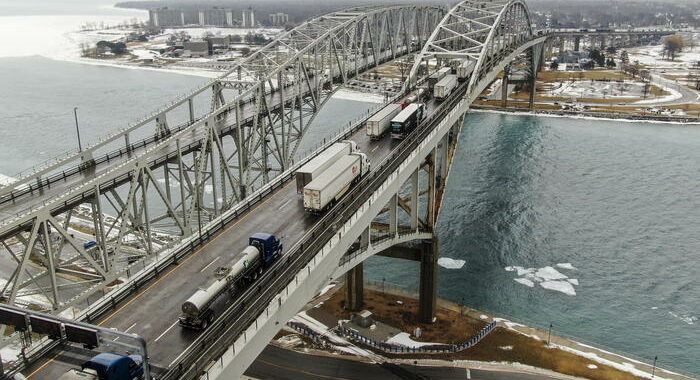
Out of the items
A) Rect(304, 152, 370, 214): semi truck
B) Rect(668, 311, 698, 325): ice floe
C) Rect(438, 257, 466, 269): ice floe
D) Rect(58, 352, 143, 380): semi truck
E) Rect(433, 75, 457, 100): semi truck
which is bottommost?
Rect(668, 311, 698, 325): ice floe

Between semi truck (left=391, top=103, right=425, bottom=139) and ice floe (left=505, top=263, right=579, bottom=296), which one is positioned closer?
semi truck (left=391, top=103, right=425, bottom=139)

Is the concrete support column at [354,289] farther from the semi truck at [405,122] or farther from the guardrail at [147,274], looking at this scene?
the semi truck at [405,122]

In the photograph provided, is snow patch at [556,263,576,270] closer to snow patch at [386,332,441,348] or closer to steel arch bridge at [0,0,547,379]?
steel arch bridge at [0,0,547,379]

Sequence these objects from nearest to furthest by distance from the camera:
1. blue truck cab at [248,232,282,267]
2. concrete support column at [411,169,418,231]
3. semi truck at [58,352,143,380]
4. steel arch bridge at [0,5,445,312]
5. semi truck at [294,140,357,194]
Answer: semi truck at [58,352,143,380] < blue truck cab at [248,232,282,267] < steel arch bridge at [0,5,445,312] < semi truck at [294,140,357,194] < concrete support column at [411,169,418,231]

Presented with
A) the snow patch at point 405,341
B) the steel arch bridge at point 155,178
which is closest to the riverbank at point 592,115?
the steel arch bridge at point 155,178

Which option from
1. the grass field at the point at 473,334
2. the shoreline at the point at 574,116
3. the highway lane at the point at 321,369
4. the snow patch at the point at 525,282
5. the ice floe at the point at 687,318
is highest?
the shoreline at the point at 574,116

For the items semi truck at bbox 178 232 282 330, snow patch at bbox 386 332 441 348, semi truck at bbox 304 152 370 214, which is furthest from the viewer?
snow patch at bbox 386 332 441 348

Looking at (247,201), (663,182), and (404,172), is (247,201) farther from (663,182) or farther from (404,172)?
(663,182)

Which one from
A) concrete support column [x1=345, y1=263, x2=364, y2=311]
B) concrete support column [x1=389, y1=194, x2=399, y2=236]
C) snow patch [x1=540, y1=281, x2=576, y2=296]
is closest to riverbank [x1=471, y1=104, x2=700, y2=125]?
snow patch [x1=540, y1=281, x2=576, y2=296]
